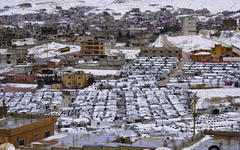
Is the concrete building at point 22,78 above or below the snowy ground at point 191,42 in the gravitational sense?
above

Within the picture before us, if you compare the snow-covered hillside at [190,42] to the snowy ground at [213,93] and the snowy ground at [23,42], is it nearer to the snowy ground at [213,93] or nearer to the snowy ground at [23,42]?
the snowy ground at [23,42]

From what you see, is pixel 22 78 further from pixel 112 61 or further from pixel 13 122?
pixel 13 122

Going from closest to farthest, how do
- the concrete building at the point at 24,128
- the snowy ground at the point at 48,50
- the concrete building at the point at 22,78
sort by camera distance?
the concrete building at the point at 24,128 < the concrete building at the point at 22,78 < the snowy ground at the point at 48,50

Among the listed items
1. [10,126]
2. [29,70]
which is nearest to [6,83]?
[29,70]

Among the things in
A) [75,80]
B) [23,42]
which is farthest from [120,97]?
[23,42]

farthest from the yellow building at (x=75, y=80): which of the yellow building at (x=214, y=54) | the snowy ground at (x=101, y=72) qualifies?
the yellow building at (x=214, y=54)
